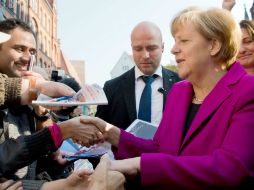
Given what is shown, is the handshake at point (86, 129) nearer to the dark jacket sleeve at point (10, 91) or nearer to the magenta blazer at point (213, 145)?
the dark jacket sleeve at point (10, 91)

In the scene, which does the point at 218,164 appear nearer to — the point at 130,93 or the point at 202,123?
the point at 202,123

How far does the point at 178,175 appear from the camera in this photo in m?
1.70

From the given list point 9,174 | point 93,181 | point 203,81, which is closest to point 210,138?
point 203,81

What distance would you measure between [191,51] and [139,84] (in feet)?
6.25

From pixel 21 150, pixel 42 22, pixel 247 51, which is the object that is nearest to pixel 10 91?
pixel 21 150

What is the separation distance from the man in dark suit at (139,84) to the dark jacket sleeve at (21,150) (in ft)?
5.24

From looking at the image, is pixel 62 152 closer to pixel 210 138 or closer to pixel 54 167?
pixel 54 167

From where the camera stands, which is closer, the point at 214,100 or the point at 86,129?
the point at 214,100

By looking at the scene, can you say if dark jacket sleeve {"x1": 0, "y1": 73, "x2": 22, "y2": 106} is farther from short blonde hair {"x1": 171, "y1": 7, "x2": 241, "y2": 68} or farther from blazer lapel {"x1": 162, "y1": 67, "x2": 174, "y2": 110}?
blazer lapel {"x1": 162, "y1": 67, "x2": 174, "y2": 110}

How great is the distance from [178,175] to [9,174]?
100cm

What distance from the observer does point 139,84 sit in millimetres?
3912

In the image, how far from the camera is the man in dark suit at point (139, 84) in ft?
12.3

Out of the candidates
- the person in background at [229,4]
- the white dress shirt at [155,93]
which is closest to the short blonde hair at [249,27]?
the person in background at [229,4]

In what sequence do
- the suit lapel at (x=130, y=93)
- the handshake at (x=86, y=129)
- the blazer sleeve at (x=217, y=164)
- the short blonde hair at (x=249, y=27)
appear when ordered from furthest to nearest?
the suit lapel at (x=130, y=93) < the short blonde hair at (x=249, y=27) < the handshake at (x=86, y=129) < the blazer sleeve at (x=217, y=164)
